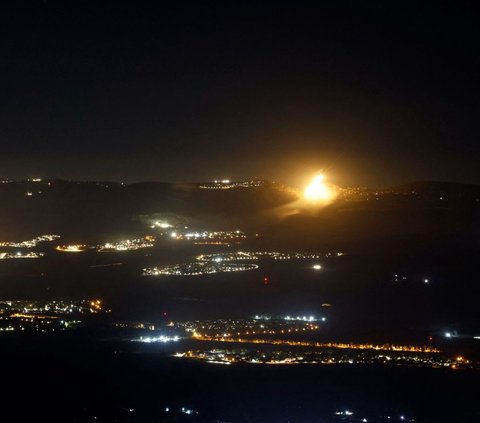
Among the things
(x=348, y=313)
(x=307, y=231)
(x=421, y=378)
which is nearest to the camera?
(x=421, y=378)

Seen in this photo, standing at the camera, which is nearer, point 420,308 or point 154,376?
point 154,376

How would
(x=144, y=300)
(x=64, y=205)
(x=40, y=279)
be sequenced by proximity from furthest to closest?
1. (x=64, y=205)
2. (x=40, y=279)
3. (x=144, y=300)

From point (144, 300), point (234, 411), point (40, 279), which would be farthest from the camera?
point (40, 279)

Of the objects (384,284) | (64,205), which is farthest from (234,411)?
(64,205)

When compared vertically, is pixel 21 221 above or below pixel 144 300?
above

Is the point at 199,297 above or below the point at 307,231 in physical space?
below

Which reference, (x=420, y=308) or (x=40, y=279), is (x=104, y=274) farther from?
(x=420, y=308)

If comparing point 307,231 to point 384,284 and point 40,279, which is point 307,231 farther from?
Result: point 40,279

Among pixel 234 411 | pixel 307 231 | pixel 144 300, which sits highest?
pixel 307 231

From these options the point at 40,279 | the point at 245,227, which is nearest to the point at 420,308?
the point at 40,279
